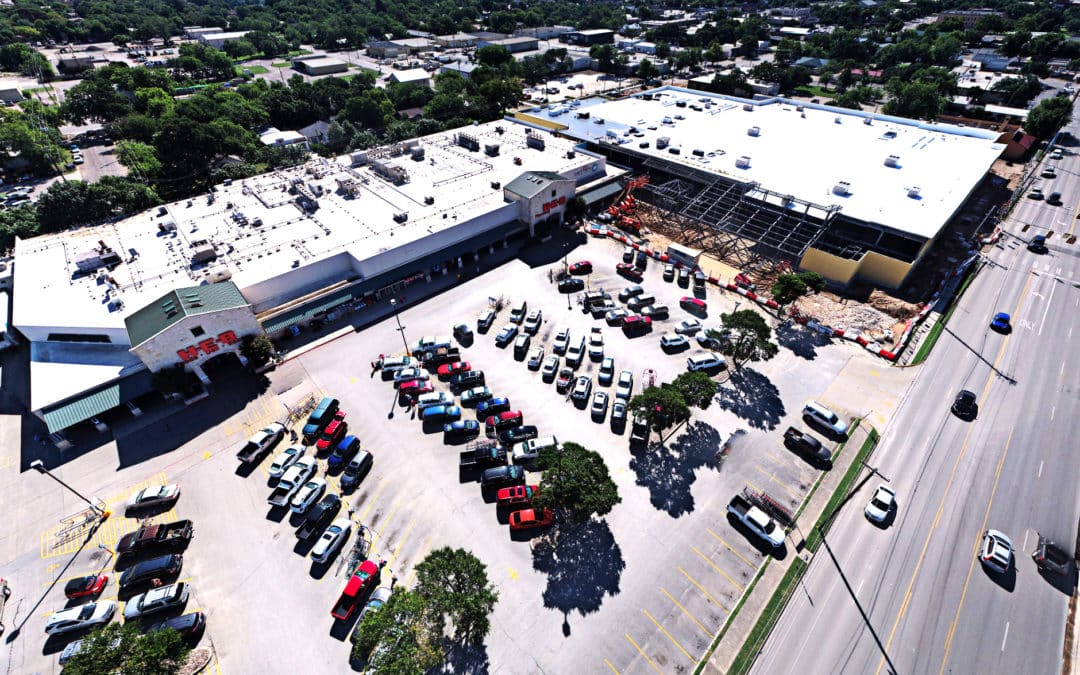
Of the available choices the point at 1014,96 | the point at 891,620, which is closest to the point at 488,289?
the point at 891,620

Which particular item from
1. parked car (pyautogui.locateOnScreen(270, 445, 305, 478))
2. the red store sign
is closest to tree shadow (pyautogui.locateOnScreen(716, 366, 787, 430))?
parked car (pyautogui.locateOnScreen(270, 445, 305, 478))

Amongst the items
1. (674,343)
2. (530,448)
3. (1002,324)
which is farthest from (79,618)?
(1002,324)

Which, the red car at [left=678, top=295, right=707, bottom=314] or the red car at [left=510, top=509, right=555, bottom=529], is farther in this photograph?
the red car at [left=678, top=295, right=707, bottom=314]

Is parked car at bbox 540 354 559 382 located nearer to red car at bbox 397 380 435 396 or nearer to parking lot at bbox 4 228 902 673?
parking lot at bbox 4 228 902 673

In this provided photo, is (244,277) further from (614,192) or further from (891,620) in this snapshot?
(891,620)

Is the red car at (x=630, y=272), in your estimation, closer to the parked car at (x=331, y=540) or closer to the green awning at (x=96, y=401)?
the parked car at (x=331, y=540)

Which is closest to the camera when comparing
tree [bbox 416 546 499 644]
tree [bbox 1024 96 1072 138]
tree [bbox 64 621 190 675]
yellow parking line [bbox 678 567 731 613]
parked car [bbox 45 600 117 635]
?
tree [bbox 64 621 190 675]

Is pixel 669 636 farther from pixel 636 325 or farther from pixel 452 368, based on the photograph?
pixel 636 325
